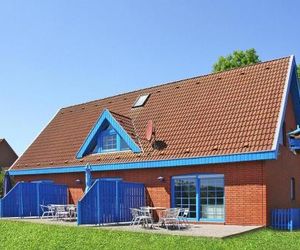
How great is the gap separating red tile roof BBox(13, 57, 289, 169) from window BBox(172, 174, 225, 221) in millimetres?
1143

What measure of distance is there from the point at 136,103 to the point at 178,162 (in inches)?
309

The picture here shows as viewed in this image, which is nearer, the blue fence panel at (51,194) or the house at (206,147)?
the house at (206,147)

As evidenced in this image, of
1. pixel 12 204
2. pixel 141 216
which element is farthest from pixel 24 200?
pixel 141 216

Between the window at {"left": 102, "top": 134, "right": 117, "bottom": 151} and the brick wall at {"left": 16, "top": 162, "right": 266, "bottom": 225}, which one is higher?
the window at {"left": 102, "top": 134, "right": 117, "bottom": 151}

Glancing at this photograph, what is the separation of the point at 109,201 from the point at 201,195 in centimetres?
392

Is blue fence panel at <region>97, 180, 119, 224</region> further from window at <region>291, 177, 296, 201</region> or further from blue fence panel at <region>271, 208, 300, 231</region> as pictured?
window at <region>291, 177, 296, 201</region>

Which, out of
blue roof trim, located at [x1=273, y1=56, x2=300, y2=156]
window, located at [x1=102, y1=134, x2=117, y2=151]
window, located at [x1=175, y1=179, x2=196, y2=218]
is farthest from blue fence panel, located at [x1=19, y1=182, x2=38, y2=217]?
blue roof trim, located at [x1=273, y1=56, x2=300, y2=156]

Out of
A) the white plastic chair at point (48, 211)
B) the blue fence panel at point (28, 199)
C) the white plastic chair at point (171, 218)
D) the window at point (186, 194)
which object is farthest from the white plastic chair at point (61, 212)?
the white plastic chair at point (171, 218)

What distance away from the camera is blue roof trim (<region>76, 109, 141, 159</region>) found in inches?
888

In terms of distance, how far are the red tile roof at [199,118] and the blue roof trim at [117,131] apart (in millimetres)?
299

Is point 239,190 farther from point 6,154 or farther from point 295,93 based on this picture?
point 6,154

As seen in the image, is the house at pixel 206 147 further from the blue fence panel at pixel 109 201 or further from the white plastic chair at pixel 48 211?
the white plastic chair at pixel 48 211

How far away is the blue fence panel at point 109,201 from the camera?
750 inches

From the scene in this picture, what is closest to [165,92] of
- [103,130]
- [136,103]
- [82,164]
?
[136,103]
